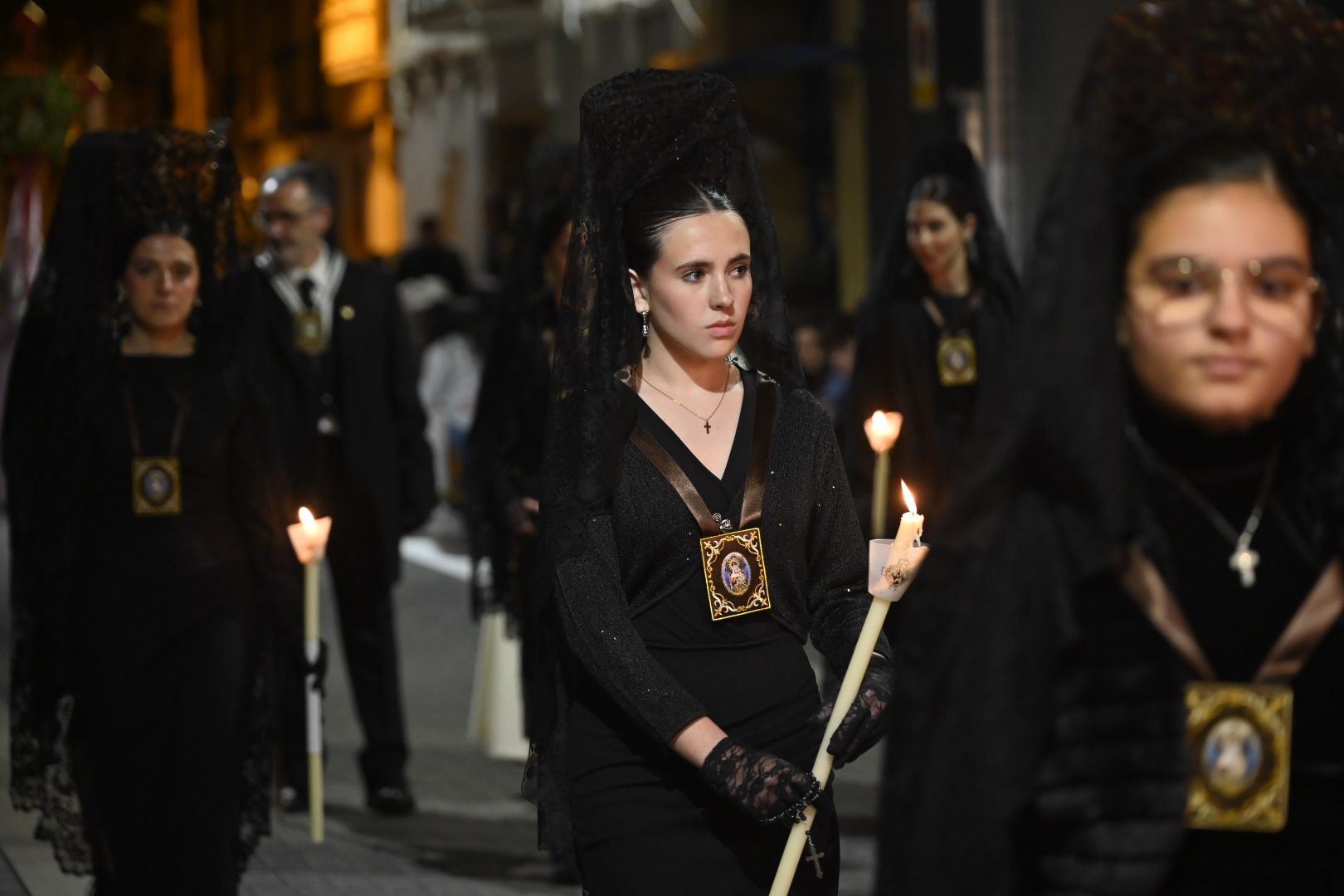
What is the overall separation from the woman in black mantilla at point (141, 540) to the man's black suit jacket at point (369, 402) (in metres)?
2.30

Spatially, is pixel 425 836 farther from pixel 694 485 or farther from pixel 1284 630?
pixel 1284 630

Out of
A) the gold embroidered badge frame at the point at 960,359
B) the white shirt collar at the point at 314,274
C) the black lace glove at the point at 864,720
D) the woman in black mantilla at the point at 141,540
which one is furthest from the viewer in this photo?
the white shirt collar at the point at 314,274

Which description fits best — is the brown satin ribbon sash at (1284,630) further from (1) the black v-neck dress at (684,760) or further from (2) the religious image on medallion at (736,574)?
(2) the religious image on medallion at (736,574)

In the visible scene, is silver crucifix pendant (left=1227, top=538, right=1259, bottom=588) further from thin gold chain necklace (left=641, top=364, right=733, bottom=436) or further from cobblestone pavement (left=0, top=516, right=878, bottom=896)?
cobblestone pavement (left=0, top=516, right=878, bottom=896)

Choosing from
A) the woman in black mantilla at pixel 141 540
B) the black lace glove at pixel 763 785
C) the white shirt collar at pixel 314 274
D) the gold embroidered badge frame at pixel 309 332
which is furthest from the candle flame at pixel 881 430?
the white shirt collar at pixel 314 274

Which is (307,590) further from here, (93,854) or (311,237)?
(311,237)

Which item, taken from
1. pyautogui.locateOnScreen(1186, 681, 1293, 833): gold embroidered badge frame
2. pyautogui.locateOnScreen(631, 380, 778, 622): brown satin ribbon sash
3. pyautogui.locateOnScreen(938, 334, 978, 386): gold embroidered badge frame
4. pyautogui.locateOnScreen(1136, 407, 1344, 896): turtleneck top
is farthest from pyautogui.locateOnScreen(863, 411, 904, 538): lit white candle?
pyautogui.locateOnScreen(1186, 681, 1293, 833): gold embroidered badge frame

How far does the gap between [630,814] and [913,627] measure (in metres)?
1.58

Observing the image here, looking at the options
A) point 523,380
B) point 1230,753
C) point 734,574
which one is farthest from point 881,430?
point 523,380

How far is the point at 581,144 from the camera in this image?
4.41 metres

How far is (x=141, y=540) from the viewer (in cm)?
609

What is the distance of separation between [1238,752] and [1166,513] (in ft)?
1.01

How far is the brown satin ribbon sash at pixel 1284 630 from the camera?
8.92 feet

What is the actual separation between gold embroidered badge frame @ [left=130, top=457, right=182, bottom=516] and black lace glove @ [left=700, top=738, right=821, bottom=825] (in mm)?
2607
